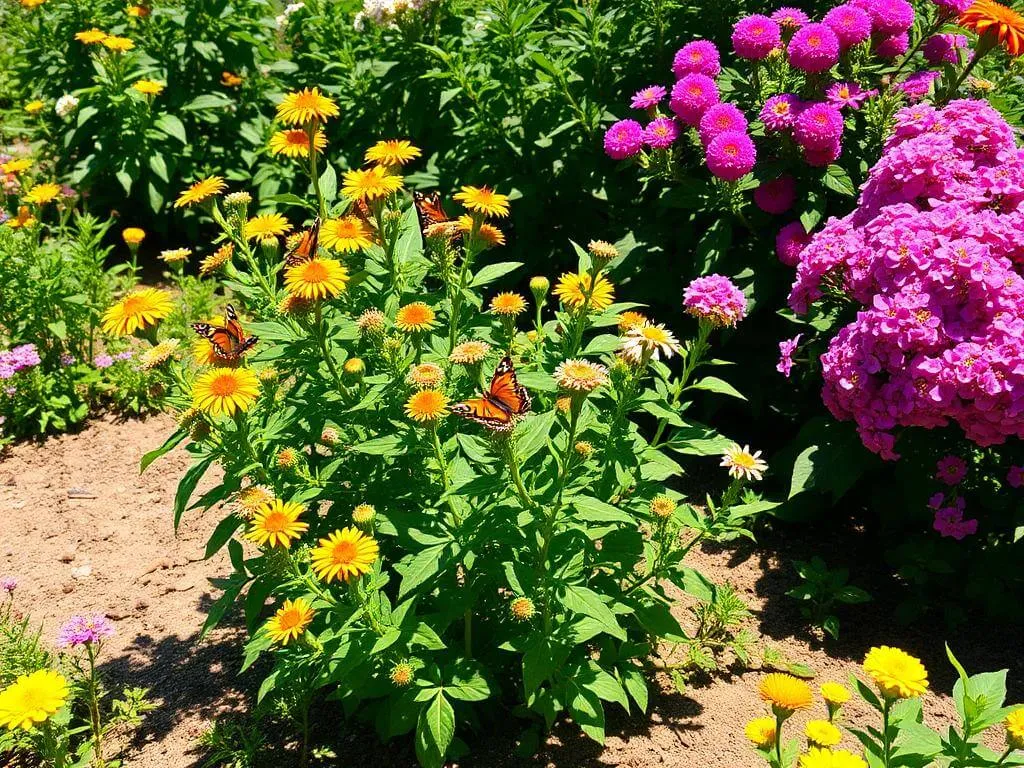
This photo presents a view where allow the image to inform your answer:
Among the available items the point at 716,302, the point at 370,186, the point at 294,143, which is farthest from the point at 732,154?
the point at 294,143

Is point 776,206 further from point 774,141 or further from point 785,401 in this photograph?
point 785,401

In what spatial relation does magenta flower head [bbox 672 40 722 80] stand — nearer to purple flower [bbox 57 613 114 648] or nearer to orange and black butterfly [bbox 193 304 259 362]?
orange and black butterfly [bbox 193 304 259 362]

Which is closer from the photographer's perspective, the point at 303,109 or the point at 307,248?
the point at 307,248

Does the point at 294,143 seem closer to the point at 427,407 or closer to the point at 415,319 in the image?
the point at 415,319

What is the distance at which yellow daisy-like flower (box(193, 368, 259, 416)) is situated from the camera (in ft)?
7.02

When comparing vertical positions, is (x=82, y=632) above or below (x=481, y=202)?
below

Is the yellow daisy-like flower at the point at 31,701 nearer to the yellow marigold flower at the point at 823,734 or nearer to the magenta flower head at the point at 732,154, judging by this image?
the yellow marigold flower at the point at 823,734

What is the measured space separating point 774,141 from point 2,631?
3347mm

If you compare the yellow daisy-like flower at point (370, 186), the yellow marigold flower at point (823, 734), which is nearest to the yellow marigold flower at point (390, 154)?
the yellow daisy-like flower at point (370, 186)

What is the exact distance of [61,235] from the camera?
5.04 meters

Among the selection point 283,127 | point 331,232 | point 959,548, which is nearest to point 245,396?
point 331,232

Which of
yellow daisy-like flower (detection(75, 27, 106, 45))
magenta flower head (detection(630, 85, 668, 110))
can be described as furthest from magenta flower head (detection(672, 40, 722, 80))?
yellow daisy-like flower (detection(75, 27, 106, 45))

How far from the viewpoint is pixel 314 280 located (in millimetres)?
2191

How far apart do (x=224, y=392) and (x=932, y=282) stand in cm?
213
